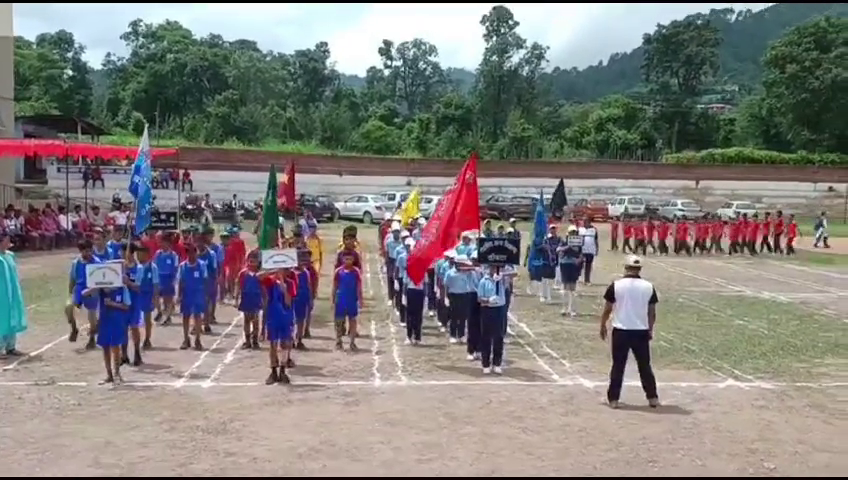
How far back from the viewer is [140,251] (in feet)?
45.9

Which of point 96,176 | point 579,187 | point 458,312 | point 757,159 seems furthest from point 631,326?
point 757,159

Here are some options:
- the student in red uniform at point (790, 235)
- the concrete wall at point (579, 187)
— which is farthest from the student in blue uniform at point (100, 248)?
the concrete wall at point (579, 187)

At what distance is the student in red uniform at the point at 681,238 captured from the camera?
36312 mm

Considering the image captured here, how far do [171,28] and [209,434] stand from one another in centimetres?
8746

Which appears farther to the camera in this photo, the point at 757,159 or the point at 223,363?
the point at 757,159

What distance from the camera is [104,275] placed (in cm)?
1236

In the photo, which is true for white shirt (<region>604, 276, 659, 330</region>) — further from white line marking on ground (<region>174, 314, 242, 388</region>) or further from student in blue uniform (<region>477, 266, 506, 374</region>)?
white line marking on ground (<region>174, 314, 242, 388</region>)

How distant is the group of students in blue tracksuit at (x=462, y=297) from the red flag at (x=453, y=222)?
419mm

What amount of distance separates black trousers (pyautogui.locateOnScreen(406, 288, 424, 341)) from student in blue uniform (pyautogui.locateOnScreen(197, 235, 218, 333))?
10.7 ft

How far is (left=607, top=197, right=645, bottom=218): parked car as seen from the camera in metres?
51.3

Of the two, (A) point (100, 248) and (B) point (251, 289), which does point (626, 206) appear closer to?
(B) point (251, 289)

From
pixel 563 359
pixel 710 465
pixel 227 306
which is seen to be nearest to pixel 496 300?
pixel 563 359

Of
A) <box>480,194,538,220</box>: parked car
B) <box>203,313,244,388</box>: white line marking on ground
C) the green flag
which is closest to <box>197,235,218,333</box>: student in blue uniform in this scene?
<box>203,313,244,388</box>: white line marking on ground

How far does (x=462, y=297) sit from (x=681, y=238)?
22.7m
